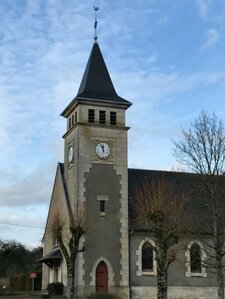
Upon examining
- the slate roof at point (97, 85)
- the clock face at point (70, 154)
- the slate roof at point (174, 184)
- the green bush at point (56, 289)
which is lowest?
the green bush at point (56, 289)

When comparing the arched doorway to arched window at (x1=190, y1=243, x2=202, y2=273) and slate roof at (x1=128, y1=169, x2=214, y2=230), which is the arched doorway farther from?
arched window at (x1=190, y1=243, x2=202, y2=273)

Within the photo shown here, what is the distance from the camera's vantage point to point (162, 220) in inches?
1132

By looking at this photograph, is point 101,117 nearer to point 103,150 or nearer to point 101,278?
point 103,150

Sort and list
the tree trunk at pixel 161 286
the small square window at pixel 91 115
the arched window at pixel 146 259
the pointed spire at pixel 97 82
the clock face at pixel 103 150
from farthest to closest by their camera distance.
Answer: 1. the pointed spire at pixel 97 82
2. the small square window at pixel 91 115
3. the clock face at pixel 103 150
4. the arched window at pixel 146 259
5. the tree trunk at pixel 161 286

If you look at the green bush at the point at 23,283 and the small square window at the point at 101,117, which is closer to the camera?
the small square window at the point at 101,117

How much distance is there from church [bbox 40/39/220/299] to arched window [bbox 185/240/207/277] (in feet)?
0.10

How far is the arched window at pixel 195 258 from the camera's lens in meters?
39.1

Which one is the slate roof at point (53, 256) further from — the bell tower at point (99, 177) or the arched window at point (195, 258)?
the arched window at point (195, 258)

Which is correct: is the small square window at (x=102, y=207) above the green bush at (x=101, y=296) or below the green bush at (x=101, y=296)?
above

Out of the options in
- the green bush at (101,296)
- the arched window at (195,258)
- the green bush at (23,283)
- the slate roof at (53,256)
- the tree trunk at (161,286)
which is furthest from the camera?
the green bush at (23,283)

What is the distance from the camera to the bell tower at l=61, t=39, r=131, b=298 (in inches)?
1515

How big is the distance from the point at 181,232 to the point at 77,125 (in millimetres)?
12667

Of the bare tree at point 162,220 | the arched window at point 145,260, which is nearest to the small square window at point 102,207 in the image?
the bare tree at point 162,220

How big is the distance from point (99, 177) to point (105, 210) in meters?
2.49
